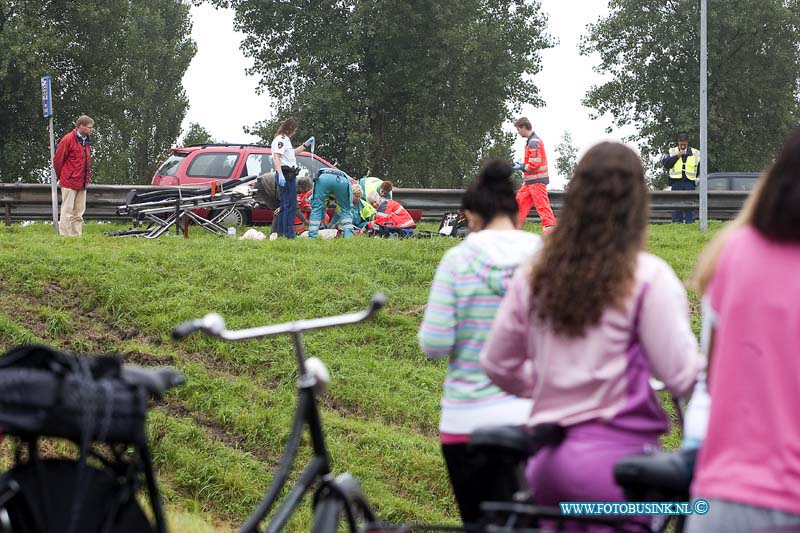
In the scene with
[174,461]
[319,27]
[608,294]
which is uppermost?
[319,27]

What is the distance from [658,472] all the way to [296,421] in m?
1.19

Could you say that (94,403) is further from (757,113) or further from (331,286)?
(757,113)

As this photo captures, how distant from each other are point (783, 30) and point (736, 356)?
47.5 metres

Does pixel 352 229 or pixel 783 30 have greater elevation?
pixel 783 30

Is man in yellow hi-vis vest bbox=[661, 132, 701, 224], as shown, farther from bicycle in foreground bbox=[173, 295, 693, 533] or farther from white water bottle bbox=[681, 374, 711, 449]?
white water bottle bbox=[681, 374, 711, 449]

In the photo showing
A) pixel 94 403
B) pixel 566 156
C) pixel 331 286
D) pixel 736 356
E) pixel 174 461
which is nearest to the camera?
pixel 736 356

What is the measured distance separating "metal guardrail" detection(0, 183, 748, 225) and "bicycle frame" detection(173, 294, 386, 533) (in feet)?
50.9

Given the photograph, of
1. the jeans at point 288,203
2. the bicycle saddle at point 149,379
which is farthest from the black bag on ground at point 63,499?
the jeans at point 288,203

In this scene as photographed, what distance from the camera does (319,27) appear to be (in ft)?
133

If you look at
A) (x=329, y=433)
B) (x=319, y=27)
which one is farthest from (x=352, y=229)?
(x=319, y=27)

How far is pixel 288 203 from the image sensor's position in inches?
689

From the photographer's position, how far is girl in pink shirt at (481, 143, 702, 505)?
3.48 m

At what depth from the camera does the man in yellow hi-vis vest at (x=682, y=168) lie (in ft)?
75.0

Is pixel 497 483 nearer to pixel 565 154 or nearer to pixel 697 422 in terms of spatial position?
pixel 697 422
